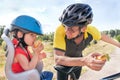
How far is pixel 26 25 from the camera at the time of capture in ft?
14.6

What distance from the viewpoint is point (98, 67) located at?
3.52 m

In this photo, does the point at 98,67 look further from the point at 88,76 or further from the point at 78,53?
the point at 88,76

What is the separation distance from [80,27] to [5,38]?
3.01 ft

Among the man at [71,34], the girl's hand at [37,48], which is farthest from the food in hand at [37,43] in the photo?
the man at [71,34]

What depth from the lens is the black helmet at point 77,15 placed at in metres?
4.47

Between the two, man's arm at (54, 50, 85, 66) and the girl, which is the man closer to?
man's arm at (54, 50, 85, 66)

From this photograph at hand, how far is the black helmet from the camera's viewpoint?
447cm

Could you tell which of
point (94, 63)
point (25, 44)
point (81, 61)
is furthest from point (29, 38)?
point (94, 63)

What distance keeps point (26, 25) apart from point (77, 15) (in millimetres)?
644

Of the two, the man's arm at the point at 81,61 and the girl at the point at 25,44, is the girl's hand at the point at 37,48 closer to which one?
the girl at the point at 25,44

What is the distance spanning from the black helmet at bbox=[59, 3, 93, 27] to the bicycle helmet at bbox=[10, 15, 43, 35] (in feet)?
1.05

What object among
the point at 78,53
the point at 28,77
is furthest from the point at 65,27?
the point at 28,77

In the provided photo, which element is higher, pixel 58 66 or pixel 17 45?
pixel 17 45

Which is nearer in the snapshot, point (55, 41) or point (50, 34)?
point (55, 41)
